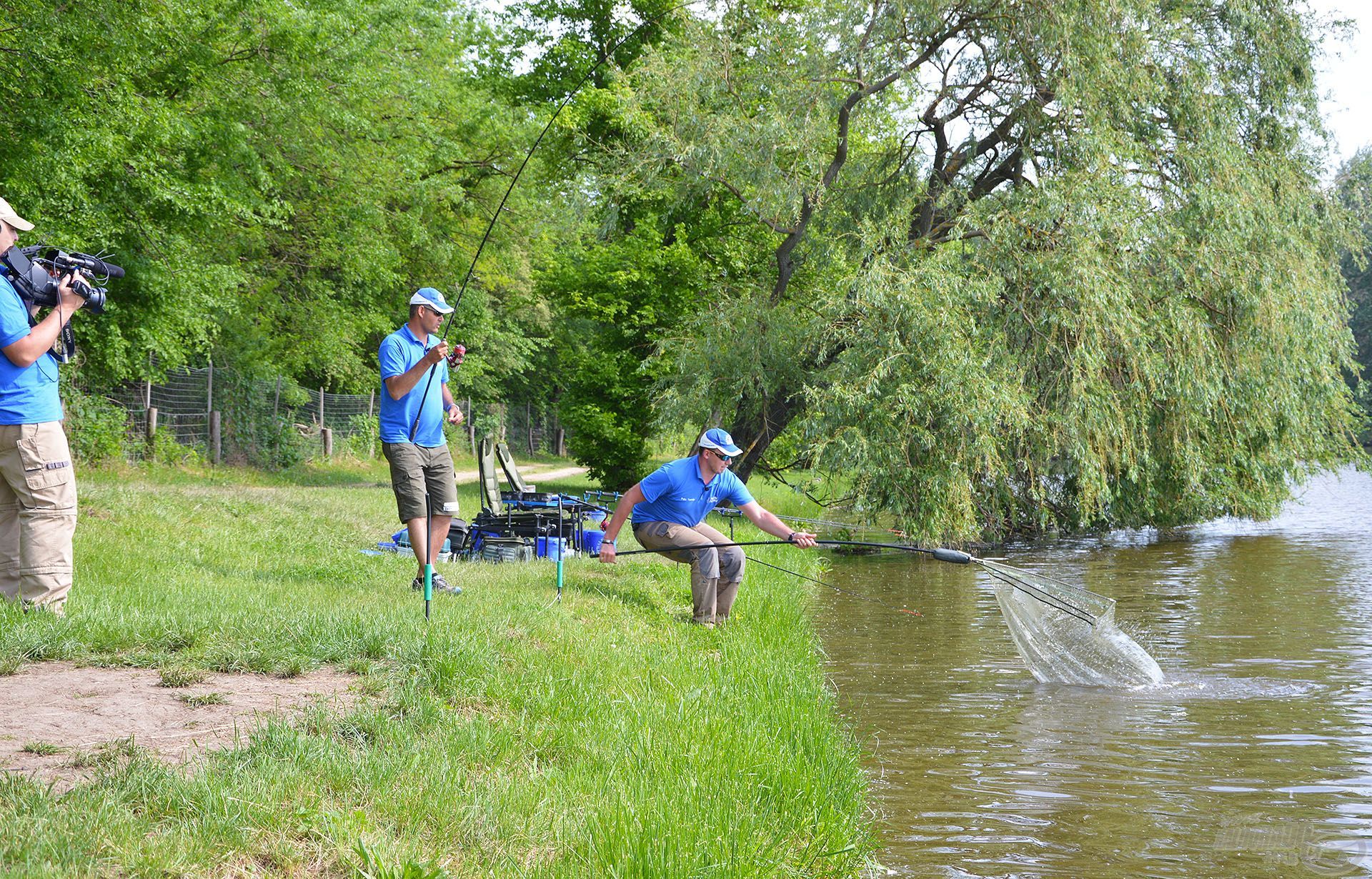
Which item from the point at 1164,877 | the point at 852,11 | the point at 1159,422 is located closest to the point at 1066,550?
the point at 1159,422

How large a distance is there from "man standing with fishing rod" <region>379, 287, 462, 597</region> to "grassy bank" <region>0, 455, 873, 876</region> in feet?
1.68

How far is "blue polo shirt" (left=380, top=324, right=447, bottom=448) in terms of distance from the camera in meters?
8.00

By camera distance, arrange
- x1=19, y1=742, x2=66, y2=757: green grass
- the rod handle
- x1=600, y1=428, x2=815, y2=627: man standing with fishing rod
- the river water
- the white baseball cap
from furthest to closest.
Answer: x1=600, y1=428, x2=815, y2=627: man standing with fishing rod < the rod handle < the white baseball cap < the river water < x1=19, y1=742, x2=66, y2=757: green grass

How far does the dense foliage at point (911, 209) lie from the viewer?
557 inches

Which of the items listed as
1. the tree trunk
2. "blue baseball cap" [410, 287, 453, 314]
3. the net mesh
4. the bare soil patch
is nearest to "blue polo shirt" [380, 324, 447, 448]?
"blue baseball cap" [410, 287, 453, 314]

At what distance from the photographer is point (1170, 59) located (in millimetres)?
15828

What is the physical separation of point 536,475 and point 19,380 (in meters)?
26.7

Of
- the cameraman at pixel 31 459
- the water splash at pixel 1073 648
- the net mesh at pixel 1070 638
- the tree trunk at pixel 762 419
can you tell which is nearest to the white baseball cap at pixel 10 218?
the cameraman at pixel 31 459

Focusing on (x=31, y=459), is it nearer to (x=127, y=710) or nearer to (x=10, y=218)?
(x=10, y=218)

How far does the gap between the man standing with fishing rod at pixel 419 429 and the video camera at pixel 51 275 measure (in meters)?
2.26

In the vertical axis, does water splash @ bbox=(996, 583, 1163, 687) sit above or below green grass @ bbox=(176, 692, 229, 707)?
below

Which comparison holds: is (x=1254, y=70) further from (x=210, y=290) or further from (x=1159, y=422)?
(x=210, y=290)

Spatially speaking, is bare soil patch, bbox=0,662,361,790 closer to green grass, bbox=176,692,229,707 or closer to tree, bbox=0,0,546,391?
green grass, bbox=176,692,229,707

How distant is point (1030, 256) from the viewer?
14.5 meters
